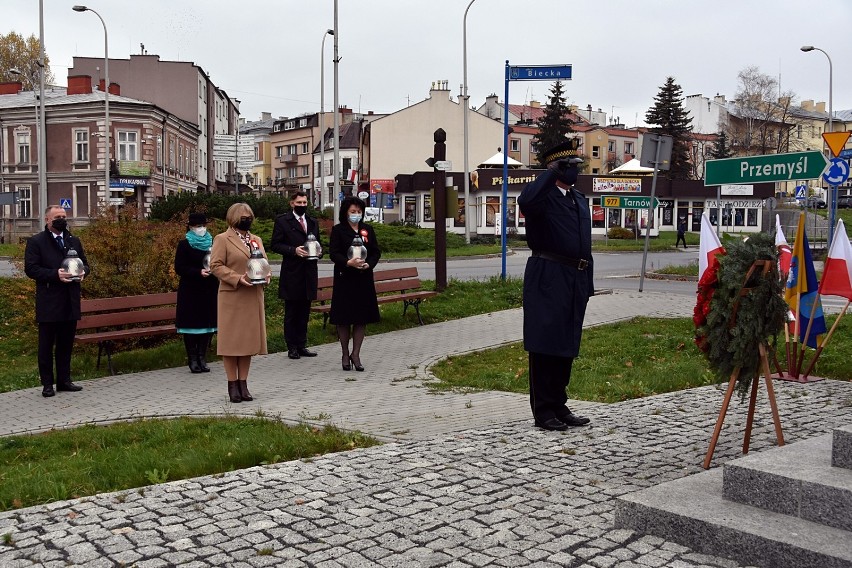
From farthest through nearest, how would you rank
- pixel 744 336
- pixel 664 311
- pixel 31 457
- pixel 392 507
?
pixel 664 311, pixel 31 457, pixel 744 336, pixel 392 507

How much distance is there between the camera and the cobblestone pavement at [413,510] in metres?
4.28

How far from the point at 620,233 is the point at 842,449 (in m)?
51.3

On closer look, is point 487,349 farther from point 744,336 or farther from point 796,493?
point 796,493

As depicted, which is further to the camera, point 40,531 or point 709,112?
point 709,112

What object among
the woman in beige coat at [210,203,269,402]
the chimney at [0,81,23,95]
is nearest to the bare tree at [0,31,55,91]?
the chimney at [0,81,23,95]

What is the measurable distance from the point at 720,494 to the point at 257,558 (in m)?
2.37

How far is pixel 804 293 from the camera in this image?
372 inches

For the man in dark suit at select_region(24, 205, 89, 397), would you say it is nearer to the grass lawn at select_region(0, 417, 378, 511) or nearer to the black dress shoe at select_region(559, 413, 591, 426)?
the grass lawn at select_region(0, 417, 378, 511)

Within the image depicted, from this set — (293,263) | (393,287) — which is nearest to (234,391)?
(293,263)

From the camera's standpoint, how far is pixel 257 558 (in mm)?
4246

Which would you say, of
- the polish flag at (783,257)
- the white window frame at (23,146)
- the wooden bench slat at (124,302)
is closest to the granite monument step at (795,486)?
the polish flag at (783,257)

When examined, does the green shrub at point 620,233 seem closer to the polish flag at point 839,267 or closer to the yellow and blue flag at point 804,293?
the polish flag at point 839,267

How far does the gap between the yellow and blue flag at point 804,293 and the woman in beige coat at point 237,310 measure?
532 cm

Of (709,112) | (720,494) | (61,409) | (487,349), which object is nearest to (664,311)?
(487,349)
